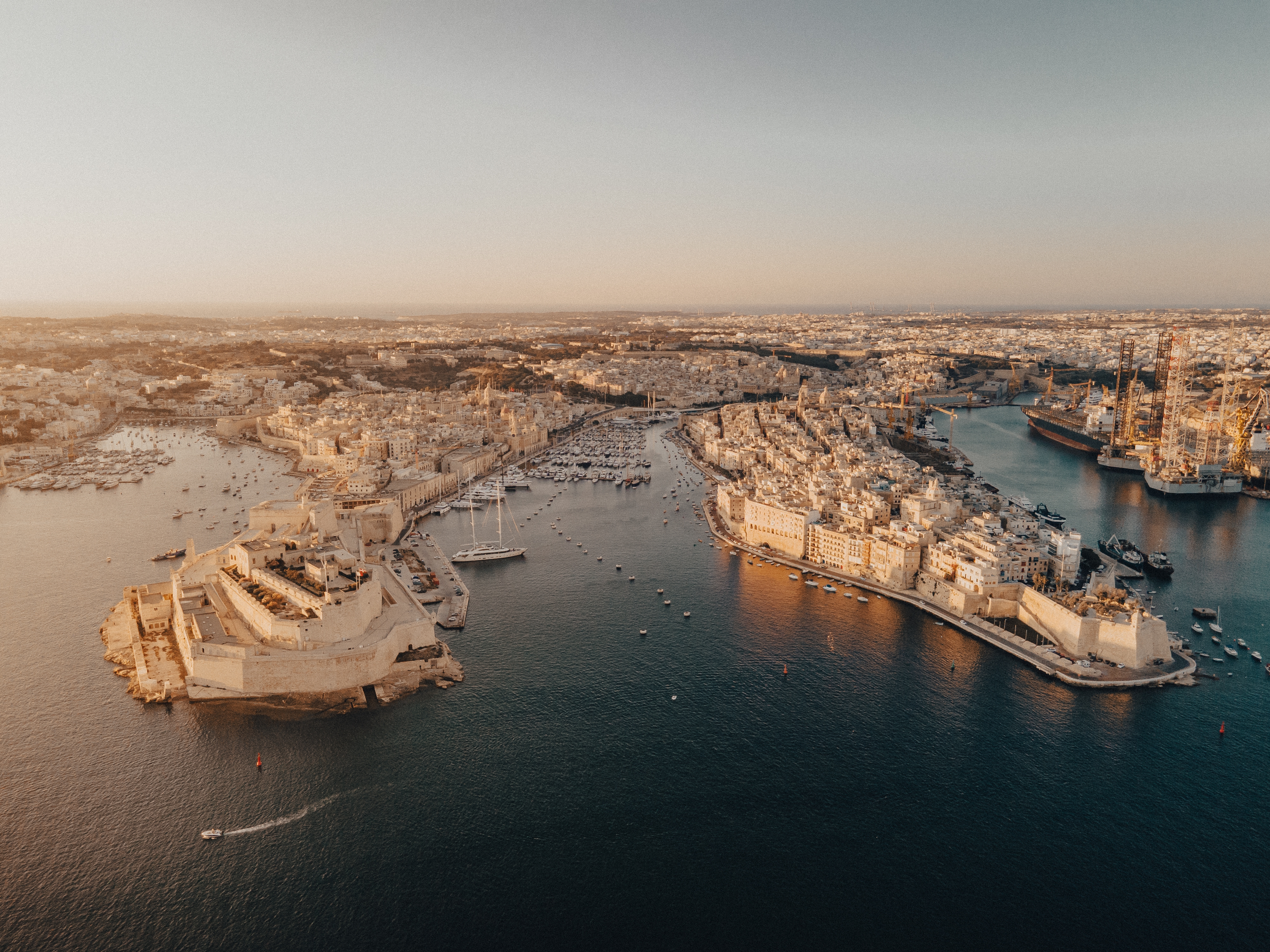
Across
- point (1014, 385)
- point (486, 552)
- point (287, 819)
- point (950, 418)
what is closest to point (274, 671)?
point (287, 819)

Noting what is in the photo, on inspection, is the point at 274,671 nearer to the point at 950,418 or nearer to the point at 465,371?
the point at 950,418

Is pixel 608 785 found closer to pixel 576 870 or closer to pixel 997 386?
pixel 576 870

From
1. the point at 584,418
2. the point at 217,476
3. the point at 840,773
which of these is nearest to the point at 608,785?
the point at 840,773

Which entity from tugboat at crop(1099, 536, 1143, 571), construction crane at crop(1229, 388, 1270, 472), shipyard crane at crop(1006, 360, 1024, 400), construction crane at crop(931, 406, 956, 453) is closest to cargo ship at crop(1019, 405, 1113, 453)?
construction crane at crop(931, 406, 956, 453)

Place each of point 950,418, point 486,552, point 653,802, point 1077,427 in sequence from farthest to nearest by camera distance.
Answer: point 950,418, point 1077,427, point 486,552, point 653,802

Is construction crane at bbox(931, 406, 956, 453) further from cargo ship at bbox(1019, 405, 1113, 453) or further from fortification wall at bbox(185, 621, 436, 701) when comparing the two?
fortification wall at bbox(185, 621, 436, 701)

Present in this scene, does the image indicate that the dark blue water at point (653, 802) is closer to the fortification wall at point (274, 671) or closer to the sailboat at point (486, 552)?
the fortification wall at point (274, 671)

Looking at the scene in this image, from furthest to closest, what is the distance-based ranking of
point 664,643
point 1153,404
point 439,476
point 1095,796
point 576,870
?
point 1153,404 < point 439,476 < point 664,643 < point 1095,796 < point 576,870
